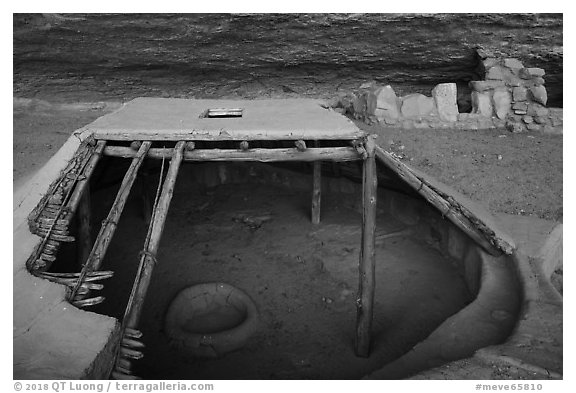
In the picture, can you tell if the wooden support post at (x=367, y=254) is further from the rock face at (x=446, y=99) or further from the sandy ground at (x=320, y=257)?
the rock face at (x=446, y=99)

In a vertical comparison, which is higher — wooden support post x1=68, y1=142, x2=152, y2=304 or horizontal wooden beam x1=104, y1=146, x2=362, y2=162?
horizontal wooden beam x1=104, y1=146, x2=362, y2=162

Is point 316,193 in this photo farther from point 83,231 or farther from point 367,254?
point 83,231

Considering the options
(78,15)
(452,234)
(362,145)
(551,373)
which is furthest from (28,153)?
(551,373)

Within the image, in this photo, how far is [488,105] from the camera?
8.18 metres

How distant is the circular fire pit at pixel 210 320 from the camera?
202 inches

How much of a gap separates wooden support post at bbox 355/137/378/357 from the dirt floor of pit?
0.24 metres

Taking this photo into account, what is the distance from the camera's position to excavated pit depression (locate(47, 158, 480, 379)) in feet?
16.7

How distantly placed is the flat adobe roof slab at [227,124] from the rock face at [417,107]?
259 centimetres

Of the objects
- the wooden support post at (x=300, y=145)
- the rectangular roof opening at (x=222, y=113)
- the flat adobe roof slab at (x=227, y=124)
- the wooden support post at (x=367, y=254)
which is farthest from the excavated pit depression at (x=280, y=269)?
the wooden support post at (x=300, y=145)

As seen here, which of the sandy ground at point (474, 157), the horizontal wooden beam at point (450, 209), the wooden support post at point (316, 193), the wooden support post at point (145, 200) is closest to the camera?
the horizontal wooden beam at point (450, 209)

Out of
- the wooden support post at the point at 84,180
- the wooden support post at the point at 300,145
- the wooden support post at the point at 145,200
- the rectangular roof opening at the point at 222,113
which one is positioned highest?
the rectangular roof opening at the point at 222,113

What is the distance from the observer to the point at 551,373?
3.54 m

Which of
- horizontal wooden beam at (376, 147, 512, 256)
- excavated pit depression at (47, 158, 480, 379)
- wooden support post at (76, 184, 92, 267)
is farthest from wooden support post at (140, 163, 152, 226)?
horizontal wooden beam at (376, 147, 512, 256)

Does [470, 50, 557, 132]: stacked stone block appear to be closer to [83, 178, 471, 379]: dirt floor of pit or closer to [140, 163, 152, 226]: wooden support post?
[83, 178, 471, 379]: dirt floor of pit
